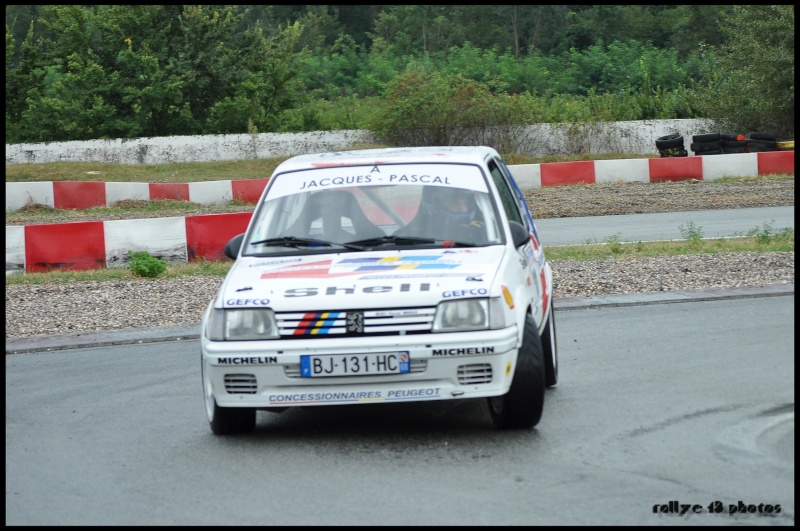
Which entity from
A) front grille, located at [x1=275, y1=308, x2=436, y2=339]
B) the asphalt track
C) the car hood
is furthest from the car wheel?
the asphalt track

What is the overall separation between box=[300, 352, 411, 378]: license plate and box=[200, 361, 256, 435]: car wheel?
2.24 feet

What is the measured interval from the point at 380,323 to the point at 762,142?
931 inches

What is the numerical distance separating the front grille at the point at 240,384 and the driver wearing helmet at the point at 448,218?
1455mm

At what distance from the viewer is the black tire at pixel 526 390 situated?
252 inches

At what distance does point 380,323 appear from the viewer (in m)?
6.30

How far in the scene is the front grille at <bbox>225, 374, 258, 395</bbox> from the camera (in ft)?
21.1

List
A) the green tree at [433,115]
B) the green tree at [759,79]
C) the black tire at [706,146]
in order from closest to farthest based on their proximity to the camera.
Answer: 1. the black tire at [706,146]
2. the green tree at [759,79]
3. the green tree at [433,115]

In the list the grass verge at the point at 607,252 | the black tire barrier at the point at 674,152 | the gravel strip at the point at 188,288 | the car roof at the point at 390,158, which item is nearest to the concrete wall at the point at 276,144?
the black tire barrier at the point at 674,152

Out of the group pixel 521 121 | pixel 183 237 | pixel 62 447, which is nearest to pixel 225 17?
pixel 521 121

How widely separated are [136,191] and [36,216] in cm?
279

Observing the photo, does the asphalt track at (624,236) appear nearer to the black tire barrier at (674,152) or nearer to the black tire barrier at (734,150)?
the black tire barrier at (734,150)

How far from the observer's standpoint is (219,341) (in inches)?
257

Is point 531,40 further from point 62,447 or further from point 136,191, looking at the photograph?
point 62,447

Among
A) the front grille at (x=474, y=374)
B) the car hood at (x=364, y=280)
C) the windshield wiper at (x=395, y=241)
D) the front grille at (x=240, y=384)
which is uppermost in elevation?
the windshield wiper at (x=395, y=241)
